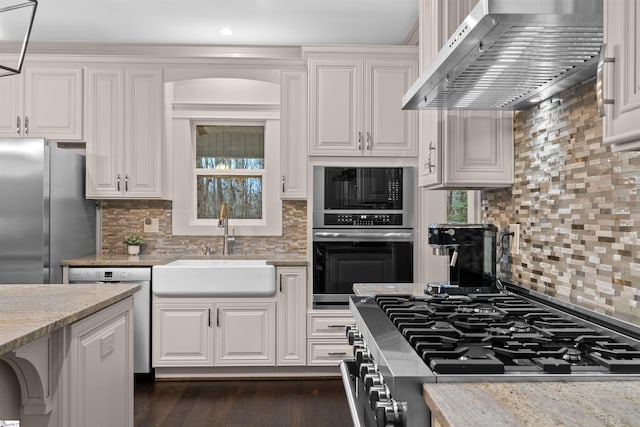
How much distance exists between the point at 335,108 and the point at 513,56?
8.51 feet

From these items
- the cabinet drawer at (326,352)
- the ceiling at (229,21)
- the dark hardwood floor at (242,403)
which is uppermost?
the ceiling at (229,21)

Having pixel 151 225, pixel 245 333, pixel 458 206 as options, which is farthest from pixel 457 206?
Answer: pixel 151 225

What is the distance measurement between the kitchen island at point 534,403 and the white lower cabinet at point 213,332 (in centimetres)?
309

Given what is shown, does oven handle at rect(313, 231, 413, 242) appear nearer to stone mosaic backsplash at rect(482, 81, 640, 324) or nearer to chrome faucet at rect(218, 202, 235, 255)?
chrome faucet at rect(218, 202, 235, 255)

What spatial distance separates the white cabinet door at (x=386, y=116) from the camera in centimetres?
421

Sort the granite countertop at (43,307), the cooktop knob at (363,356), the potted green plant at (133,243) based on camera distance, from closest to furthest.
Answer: the granite countertop at (43,307)
the cooktop knob at (363,356)
the potted green plant at (133,243)

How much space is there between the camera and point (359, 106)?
4.21 metres

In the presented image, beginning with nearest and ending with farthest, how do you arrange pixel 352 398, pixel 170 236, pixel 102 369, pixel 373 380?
pixel 373 380
pixel 352 398
pixel 102 369
pixel 170 236

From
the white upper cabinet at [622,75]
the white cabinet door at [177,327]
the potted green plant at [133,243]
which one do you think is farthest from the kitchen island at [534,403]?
the potted green plant at [133,243]

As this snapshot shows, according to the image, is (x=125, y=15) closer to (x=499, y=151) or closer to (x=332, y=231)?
(x=332, y=231)

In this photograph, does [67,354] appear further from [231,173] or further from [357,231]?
[231,173]

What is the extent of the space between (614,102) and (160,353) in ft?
12.1

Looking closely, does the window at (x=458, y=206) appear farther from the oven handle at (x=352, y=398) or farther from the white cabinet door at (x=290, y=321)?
the oven handle at (x=352, y=398)

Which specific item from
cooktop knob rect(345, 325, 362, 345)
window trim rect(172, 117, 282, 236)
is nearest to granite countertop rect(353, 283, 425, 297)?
cooktop knob rect(345, 325, 362, 345)
